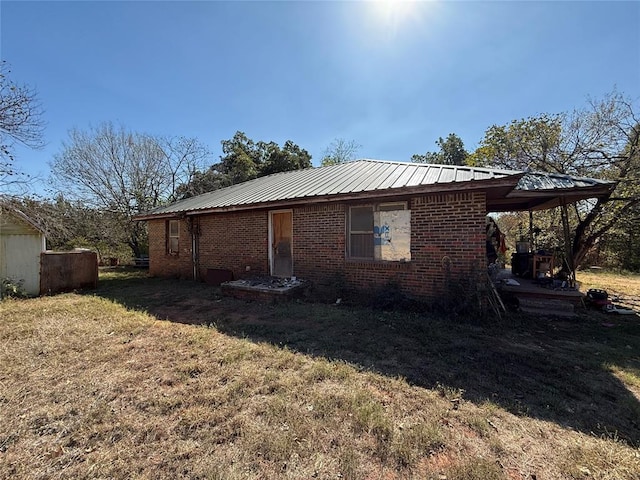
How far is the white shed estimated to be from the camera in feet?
26.0

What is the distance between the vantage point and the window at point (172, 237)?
12.0 metres

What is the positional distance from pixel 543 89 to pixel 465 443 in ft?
38.8

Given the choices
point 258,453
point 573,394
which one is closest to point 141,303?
A: point 258,453

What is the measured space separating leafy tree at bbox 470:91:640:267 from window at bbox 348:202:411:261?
275 inches

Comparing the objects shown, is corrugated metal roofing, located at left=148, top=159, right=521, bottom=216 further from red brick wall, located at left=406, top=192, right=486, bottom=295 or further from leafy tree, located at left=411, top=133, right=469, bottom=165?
leafy tree, located at left=411, top=133, right=469, bottom=165

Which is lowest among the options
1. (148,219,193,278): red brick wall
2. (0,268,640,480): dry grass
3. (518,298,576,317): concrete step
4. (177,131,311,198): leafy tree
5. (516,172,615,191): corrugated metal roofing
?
(0,268,640,480): dry grass

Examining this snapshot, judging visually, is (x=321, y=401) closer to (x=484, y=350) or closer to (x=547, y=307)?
(x=484, y=350)

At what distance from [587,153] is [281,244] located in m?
11.3

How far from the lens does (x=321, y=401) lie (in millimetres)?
2893

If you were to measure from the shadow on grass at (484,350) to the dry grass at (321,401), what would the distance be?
27 millimetres

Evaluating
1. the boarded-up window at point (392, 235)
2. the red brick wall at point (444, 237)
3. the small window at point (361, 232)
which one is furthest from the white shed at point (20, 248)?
the red brick wall at point (444, 237)

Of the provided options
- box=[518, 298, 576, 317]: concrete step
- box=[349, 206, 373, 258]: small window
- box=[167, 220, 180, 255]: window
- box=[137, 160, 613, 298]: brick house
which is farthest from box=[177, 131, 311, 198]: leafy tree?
box=[518, 298, 576, 317]: concrete step

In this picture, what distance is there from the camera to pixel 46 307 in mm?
6812

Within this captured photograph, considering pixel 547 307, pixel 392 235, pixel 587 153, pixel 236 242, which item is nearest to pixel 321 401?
pixel 392 235
